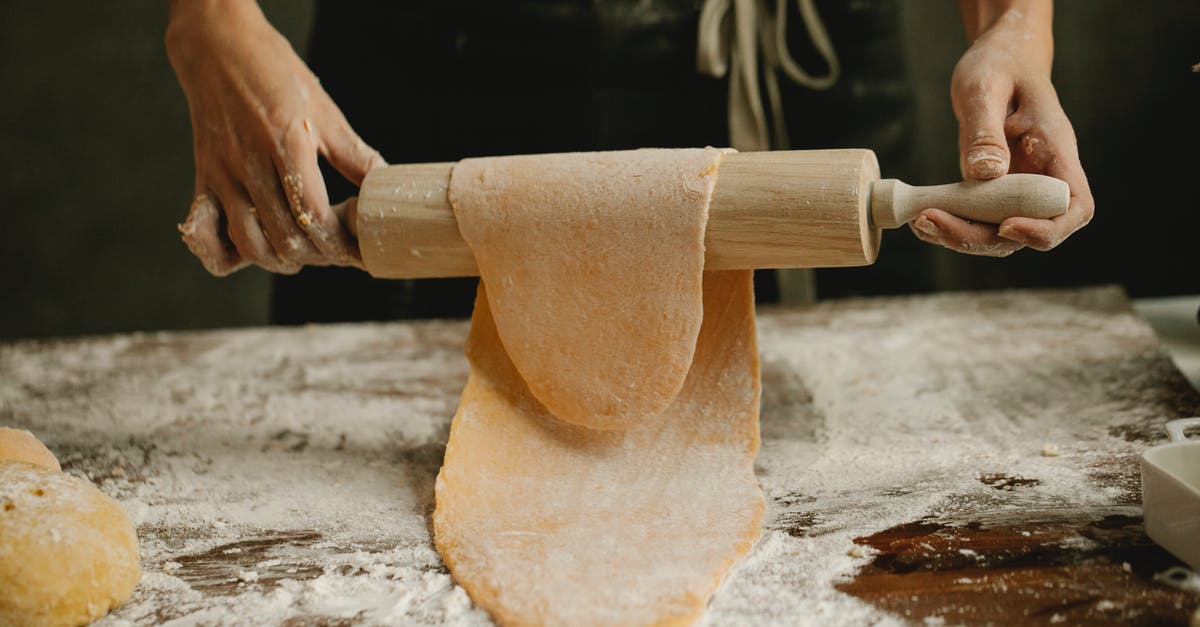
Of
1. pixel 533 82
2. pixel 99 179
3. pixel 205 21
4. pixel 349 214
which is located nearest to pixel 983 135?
pixel 349 214

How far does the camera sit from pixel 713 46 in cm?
173

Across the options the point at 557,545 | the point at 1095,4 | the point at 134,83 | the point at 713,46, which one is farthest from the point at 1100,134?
the point at 134,83

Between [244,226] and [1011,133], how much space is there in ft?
3.02

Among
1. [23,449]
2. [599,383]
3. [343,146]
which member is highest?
[343,146]

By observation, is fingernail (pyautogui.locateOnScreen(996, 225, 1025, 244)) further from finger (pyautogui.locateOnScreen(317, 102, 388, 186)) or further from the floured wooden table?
finger (pyautogui.locateOnScreen(317, 102, 388, 186))

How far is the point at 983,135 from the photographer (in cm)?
107

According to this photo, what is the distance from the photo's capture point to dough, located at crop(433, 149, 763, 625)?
104 centimetres

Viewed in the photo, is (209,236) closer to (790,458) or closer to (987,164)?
(790,458)

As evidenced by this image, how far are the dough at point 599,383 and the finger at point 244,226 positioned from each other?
279mm

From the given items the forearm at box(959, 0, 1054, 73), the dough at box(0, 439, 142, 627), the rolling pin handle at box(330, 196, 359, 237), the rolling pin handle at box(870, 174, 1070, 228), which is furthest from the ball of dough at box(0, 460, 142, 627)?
the forearm at box(959, 0, 1054, 73)

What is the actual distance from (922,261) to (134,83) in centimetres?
254

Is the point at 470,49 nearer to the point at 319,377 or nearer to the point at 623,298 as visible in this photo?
the point at 319,377

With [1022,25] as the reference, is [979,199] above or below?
below

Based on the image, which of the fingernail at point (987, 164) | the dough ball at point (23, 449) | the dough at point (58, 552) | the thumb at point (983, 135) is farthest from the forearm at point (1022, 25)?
the dough ball at point (23, 449)
